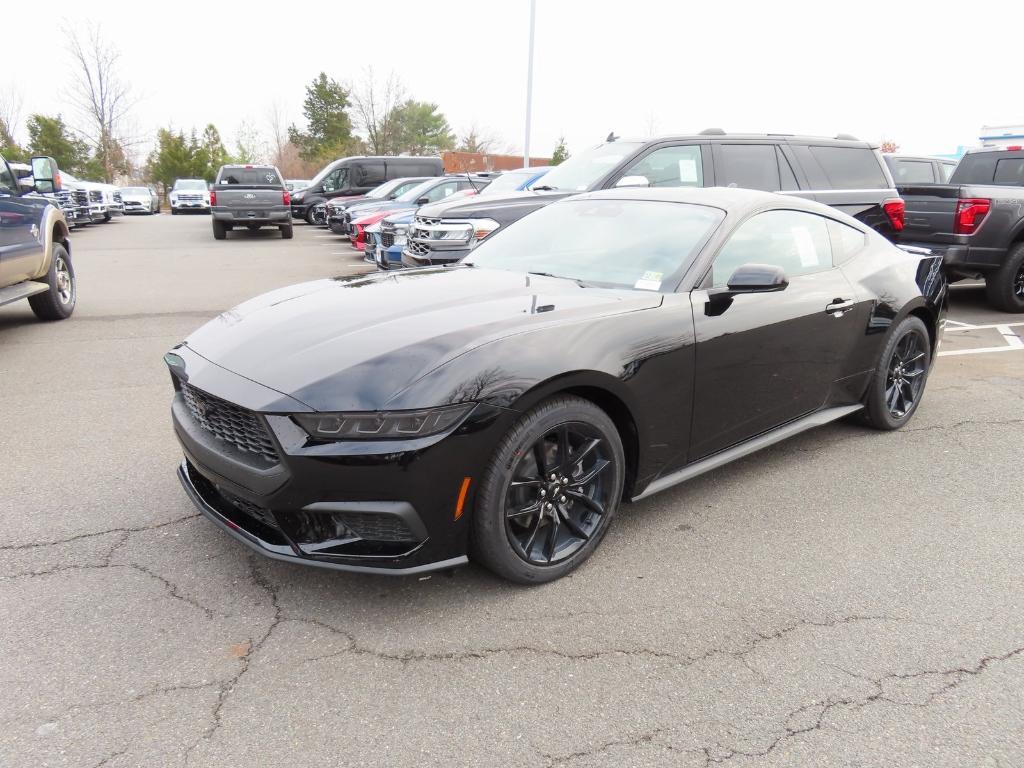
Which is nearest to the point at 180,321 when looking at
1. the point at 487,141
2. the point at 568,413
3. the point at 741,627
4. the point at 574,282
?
the point at 574,282

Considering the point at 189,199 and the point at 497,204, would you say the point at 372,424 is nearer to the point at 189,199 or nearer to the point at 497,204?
the point at 497,204

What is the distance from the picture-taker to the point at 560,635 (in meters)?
2.61

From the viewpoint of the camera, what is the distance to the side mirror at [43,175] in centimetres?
727

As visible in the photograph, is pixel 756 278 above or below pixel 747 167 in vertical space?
below

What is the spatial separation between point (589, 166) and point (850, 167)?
116 inches

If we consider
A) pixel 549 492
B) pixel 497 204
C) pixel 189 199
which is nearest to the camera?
pixel 549 492

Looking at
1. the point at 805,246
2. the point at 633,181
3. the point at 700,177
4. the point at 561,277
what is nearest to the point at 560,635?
the point at 561,277

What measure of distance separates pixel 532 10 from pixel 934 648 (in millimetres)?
26542

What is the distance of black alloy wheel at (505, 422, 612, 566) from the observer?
2783 millimetres

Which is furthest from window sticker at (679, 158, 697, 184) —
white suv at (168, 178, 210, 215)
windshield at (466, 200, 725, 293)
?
white suv at (168, 178, 210, 215)

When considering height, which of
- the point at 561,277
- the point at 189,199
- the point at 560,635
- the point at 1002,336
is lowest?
the point at 560,635

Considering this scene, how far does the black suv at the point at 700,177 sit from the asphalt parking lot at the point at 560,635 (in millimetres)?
3977

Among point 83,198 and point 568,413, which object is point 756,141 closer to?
point 568,413

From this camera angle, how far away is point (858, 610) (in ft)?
9.16
